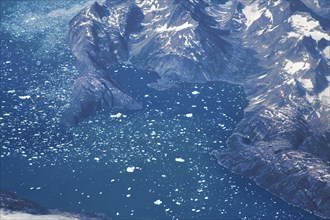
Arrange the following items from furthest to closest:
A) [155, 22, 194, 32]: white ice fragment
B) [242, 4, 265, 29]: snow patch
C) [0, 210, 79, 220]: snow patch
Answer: [242, 4, 265, 29]: snow patch → [155, 22, 194, 32]: white ice fragment → [0, 210, 79, 220]: snow patch

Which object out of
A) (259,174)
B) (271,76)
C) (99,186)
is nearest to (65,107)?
(99,186)

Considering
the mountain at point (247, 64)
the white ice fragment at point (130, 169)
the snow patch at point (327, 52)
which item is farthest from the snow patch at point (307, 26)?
the white ice fragment at point (130, 169)

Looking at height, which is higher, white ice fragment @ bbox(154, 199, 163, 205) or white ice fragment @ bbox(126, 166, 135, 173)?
white ice fragment @ bbox(126, 166, 135, 173)

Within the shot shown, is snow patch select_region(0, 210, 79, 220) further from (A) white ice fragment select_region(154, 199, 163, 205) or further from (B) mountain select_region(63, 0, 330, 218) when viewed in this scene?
(B) mountain select_region(63, 0, 330, 218)

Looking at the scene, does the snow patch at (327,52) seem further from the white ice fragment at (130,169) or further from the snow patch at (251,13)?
the white ice fragment at (130,169)

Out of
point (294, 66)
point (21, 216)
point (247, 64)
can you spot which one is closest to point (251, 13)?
point (247, 64)

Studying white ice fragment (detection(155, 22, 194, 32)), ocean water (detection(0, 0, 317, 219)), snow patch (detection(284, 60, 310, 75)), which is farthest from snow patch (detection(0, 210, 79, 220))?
white ice fragment (detection(155, 22, 194, 32))

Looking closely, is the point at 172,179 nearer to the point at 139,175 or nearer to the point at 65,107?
the point at 139,175

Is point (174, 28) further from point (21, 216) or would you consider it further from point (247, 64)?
point (21, 216)
